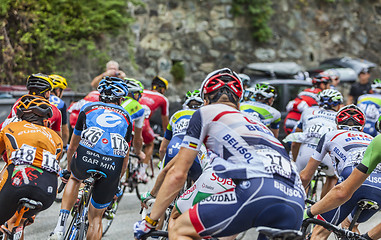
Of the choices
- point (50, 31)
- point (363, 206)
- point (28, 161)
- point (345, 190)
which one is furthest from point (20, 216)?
point (50, 31)

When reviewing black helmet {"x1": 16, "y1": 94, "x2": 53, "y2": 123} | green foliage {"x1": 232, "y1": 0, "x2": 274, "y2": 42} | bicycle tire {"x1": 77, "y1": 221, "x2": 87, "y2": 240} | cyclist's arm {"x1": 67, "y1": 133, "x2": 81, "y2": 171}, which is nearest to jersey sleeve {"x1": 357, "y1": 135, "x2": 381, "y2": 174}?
bicycle tire {"x1": 77, "y1": 221, "x2": 87, "y2": 240}

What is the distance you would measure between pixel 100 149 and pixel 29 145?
820 mm

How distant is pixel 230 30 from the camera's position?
2069cm

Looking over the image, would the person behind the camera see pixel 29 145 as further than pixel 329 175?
No

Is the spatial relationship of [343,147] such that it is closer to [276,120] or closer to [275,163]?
[275,163]

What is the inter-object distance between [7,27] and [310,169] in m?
12.2

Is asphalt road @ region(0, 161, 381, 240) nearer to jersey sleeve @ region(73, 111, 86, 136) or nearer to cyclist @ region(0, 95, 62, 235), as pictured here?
jersey sleeve @ region(73, 111, 86, 136)

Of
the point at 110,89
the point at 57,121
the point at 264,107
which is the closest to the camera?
the point at 110,89

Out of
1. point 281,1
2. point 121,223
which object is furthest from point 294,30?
point 121,223

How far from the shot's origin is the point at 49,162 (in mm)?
5633

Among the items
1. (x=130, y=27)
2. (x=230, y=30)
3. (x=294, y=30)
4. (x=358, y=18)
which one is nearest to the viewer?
(x=130, y=27)

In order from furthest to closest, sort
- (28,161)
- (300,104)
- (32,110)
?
(300,104) < (32,110) < (28,161)

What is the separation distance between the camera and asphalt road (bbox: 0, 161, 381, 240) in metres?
7.91

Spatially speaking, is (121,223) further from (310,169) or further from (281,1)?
(281,1)
